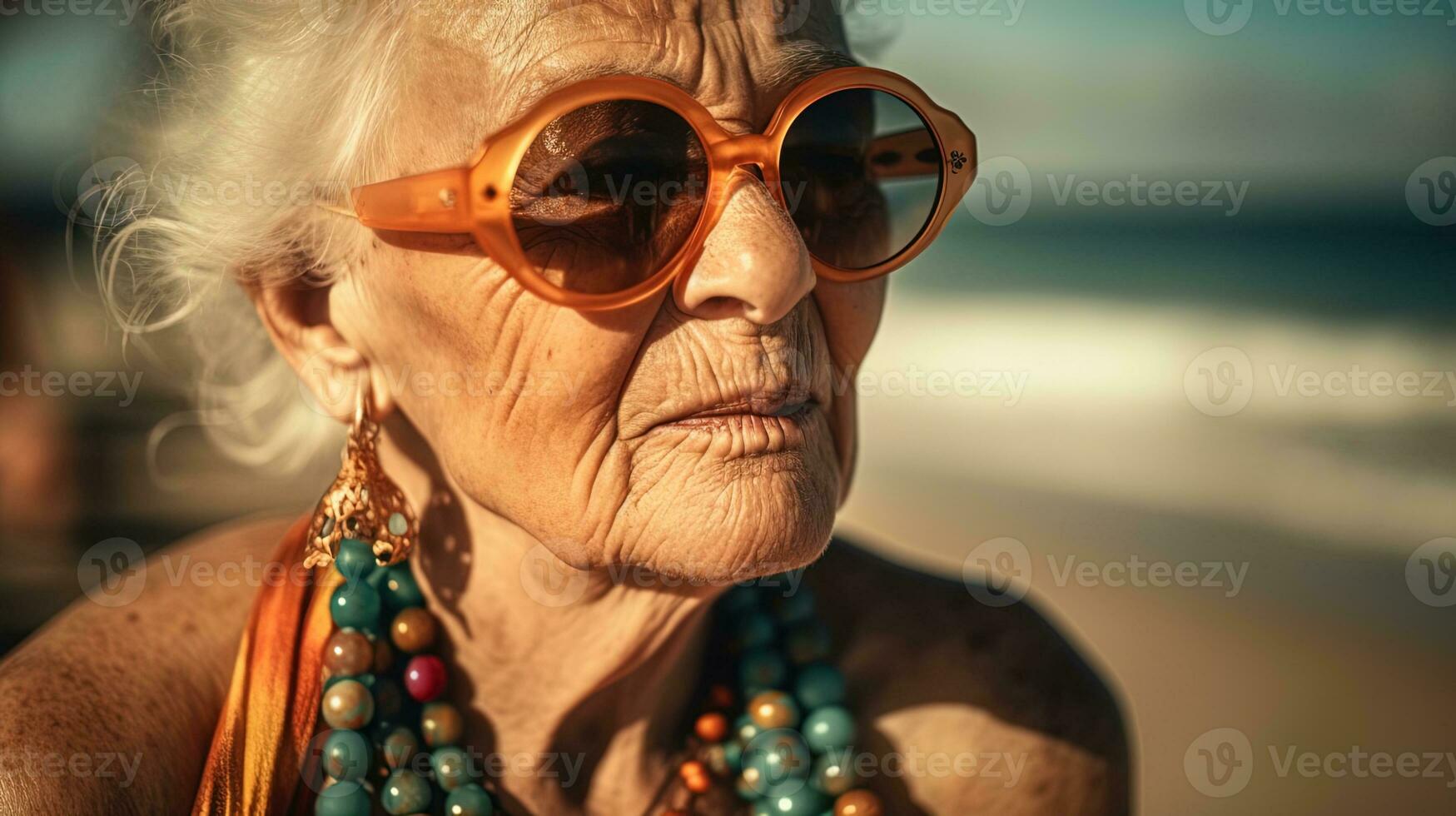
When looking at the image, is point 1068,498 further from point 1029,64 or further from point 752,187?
point 752,187

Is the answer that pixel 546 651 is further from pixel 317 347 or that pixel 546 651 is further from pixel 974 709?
pixel 974 709

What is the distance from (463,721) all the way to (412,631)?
6.0 inches

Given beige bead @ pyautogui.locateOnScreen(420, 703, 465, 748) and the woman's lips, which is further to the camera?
beige bead @ pyautogui.locateOnScreen(420, 703, 465, 748)

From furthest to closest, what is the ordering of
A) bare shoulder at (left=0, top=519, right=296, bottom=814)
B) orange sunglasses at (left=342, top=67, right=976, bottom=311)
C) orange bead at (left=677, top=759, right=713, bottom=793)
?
orange bead at (left=677, top=759, right=713, bottom=793)
bare shoulder at (left=0, top=519, right=296, bottom=814)
orange sunglasses at (left=342, top=67, right=976, bottom=311)

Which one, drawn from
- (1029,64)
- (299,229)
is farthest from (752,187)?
(1029,64)

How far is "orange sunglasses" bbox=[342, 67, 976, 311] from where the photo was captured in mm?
996

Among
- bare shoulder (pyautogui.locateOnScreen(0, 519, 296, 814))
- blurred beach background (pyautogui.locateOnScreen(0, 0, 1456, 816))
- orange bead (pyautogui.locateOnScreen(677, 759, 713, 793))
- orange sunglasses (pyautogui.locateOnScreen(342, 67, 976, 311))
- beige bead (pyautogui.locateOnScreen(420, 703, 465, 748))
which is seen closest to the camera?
orange sunglasses (pyautogui.locateOnScreen(342, 67, 976, 311))

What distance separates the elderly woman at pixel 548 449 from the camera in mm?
1048

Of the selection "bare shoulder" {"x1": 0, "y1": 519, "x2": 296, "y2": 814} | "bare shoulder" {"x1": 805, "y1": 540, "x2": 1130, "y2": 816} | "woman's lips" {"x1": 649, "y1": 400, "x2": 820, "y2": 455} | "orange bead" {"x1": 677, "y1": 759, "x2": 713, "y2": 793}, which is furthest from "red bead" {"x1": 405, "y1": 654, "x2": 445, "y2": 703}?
"bare shoulder" {"x1": 805, "y1": 540, "x2": 1130, "y2": 816}

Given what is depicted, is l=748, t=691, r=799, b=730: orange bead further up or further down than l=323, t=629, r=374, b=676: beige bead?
further up

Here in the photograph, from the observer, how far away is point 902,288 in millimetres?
5773

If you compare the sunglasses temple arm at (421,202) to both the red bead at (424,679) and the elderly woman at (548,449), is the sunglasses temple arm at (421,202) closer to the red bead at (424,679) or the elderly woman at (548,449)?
the elderly woman at (548,449)

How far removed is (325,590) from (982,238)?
5376mm

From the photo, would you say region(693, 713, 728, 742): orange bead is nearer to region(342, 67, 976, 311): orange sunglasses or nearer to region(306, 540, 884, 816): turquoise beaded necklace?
region(306, 540, 884, 816): turquoise beaded necklace
